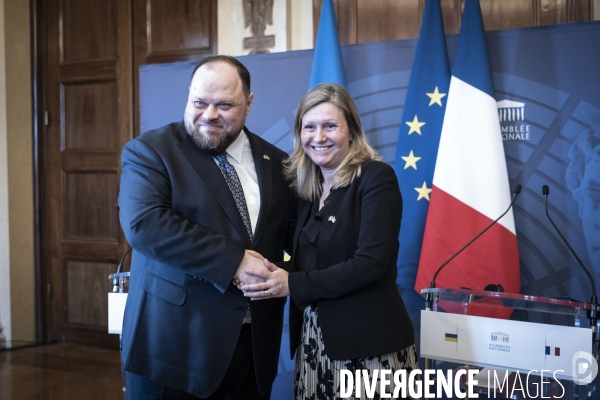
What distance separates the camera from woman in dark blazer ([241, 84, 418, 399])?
1.88m

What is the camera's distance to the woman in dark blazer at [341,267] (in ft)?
6.18

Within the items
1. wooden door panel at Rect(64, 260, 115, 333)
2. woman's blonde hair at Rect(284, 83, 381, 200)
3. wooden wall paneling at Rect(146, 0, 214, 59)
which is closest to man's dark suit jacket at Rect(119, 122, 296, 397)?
woman's blonde hair at Rect(284, 83, 381, 200)

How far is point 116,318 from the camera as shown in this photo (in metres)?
2.79

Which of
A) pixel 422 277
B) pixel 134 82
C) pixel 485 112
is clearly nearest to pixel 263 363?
pixel 422 277

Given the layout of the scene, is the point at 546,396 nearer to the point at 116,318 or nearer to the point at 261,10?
the point at 116,318

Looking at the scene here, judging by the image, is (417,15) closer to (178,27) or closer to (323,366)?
(178,27)

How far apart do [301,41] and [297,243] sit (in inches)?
115

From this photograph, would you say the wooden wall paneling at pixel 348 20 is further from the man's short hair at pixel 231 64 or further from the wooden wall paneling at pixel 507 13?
the man's short hair at pixel 231 64

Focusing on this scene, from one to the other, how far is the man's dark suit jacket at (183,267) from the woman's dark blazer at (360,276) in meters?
0.24

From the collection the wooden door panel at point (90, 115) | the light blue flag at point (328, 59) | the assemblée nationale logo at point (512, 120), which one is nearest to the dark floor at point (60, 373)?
the wooden door panel at point (90, 115)

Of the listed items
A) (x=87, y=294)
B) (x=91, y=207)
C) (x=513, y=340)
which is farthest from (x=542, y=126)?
(x=87, y=294)

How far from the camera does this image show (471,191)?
316 centimetres

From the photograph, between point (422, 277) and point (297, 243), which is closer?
point (297, 243)

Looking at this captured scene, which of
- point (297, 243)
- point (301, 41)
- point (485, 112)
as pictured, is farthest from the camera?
point (301, 41)
